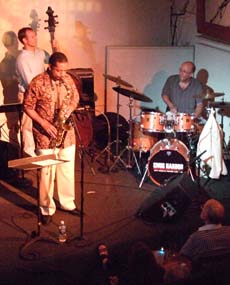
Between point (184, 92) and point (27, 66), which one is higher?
point (27, 66)

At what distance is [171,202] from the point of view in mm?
5469

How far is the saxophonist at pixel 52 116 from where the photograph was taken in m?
5.23

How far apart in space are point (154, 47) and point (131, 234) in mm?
4490

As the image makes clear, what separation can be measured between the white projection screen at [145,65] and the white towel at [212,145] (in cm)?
229

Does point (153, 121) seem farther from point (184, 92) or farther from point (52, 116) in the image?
point (52, 116)

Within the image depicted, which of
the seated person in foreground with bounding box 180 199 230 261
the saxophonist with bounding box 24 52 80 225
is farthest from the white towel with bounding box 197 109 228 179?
the seated person in foreground with bounding box 180 199 230 261

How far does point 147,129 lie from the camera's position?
6809 millimetres

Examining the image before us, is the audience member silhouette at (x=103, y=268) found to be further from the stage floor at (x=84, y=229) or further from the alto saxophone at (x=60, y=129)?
the alto saxophone at (x=60, y=129)

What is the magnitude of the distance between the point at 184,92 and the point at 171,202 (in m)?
2.41

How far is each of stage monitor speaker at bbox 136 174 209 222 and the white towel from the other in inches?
51.8

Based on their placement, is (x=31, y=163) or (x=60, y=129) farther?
(x=60, y=129)

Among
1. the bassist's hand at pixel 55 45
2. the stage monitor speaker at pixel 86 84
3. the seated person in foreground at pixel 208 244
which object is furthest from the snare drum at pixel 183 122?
the seated person in foreground at pixel 208 244

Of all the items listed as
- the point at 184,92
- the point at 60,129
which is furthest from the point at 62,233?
the point at 184,92

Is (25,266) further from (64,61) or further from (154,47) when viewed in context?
(154,47)
